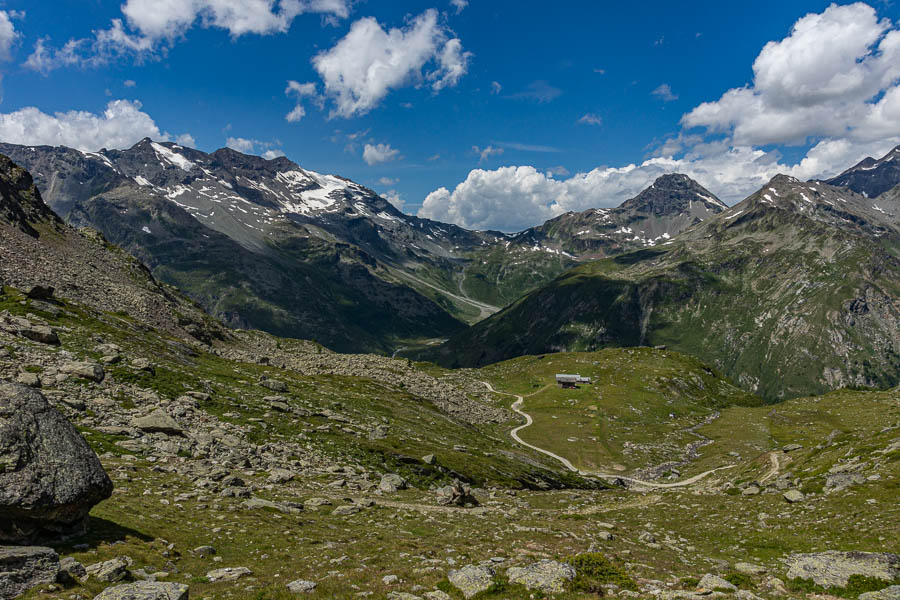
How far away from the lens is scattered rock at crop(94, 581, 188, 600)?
48.1 ft

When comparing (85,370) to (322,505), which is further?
(85,370)

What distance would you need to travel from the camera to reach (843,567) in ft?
69.8

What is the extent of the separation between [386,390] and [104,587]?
87459 mm

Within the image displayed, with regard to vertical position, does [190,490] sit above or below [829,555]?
below

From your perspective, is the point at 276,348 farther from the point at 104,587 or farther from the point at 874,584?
the point at 874,584

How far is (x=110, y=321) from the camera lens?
232ft

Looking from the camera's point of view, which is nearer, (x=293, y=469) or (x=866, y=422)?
(x=293, y=469)

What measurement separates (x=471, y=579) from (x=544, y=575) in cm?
346

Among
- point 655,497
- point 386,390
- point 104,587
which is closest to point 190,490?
point 104,587

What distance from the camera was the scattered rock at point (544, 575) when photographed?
19739mm

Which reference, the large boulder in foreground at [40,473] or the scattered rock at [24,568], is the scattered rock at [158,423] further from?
the scattered rock at [24,568]

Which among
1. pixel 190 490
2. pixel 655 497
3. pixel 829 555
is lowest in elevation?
pixel 655 497

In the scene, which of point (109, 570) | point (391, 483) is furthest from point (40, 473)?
point (391, 483)

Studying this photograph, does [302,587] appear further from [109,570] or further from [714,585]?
[714,585]
